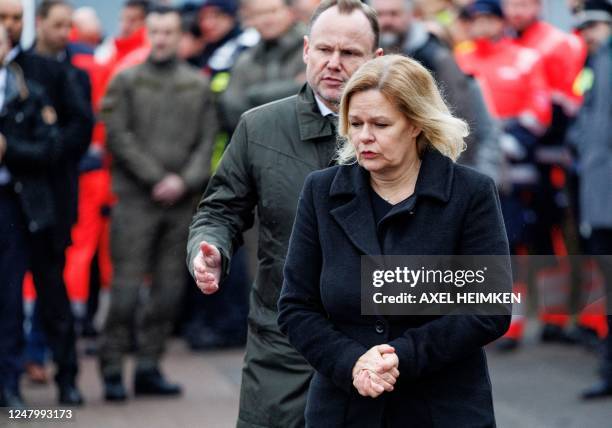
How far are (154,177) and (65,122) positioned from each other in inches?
26.6

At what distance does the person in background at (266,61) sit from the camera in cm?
915

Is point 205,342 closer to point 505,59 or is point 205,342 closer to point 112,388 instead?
point 112,388

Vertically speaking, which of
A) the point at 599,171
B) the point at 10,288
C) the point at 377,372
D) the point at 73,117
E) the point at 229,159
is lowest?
the point at 10,288

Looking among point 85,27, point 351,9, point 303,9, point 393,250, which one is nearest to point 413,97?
point 393,250

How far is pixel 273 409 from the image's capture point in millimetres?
4535

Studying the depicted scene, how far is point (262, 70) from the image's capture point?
927 centimetres

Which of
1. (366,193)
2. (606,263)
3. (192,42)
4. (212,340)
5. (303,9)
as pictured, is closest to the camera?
(366,193)

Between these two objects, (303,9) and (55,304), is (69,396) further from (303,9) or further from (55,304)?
(303,9)

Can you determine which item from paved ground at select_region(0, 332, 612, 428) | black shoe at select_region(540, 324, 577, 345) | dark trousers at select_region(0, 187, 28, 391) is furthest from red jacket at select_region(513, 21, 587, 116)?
dark trousers at select_region(0, 187, 28, 391)

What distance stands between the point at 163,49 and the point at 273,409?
488 cm

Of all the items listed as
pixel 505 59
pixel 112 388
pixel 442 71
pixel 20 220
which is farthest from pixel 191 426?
pixel 505 59

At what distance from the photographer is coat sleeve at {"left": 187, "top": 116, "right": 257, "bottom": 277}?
4.64m

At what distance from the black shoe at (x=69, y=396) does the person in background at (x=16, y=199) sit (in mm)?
407

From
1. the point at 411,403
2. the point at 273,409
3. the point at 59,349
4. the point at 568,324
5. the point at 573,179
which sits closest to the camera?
the point at 411,403
